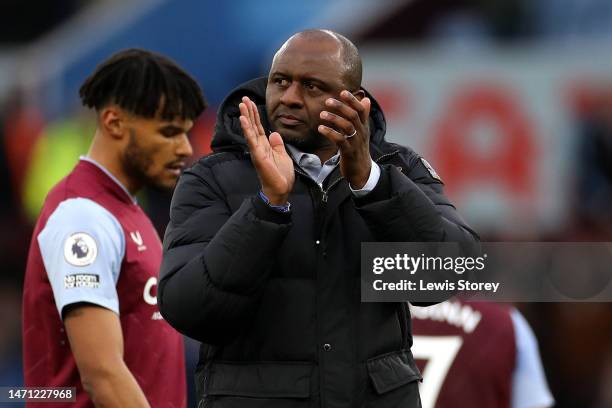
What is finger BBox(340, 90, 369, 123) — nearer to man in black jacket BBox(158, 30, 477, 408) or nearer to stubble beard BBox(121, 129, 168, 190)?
man in black jacket BBox(158, 30, 477, 408)

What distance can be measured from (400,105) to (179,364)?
4.85 metres

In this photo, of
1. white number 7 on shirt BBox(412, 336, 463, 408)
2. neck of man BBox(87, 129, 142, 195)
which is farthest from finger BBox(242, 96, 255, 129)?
white number 7 on shirt BBox(412, 336, 463, 408)

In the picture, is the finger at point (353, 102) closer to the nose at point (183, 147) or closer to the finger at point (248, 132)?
the finger at point (248, 132)

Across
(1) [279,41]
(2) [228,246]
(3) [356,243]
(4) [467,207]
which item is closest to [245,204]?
(2) [228,246]

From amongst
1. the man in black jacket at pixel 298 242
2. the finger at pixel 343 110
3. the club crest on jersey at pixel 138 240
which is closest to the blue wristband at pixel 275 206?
the man in black jacket at pixel 298 242

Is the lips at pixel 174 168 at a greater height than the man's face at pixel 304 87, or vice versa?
the lips at pixel 174 168

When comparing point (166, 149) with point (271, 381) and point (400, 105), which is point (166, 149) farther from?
point (400, 105)

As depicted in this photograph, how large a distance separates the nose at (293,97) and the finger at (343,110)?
0.16m

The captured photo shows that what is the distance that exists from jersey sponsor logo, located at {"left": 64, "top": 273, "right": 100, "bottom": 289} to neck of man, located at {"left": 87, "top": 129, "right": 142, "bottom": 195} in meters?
0.44

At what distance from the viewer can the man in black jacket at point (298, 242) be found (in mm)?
2520

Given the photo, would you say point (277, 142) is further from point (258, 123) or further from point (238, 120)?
point (238, 120)

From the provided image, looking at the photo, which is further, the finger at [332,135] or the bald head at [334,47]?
the bald head at [334,47]

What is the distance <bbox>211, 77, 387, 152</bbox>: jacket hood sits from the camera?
276cm

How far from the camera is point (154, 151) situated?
381 cm
